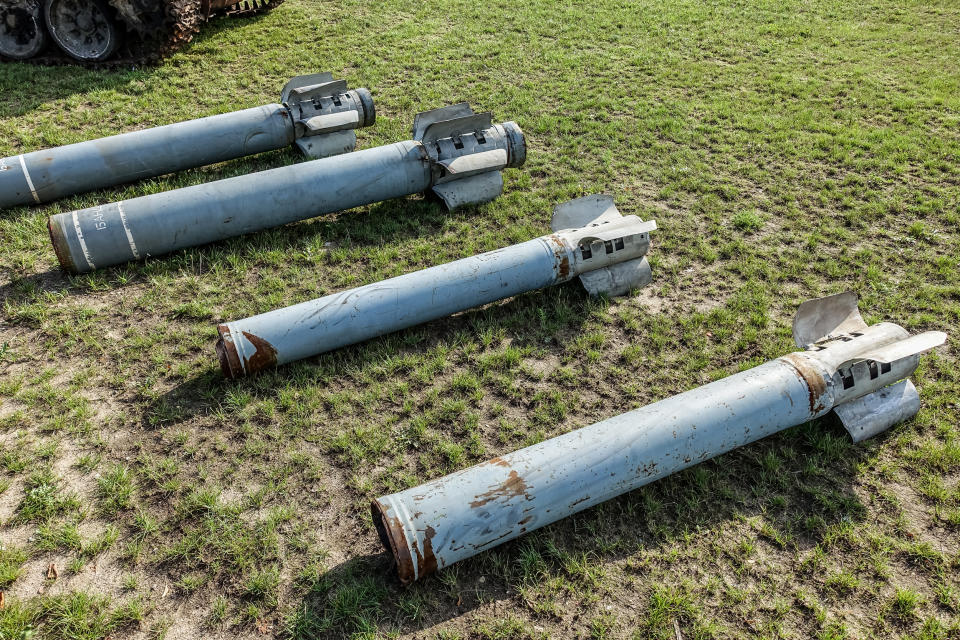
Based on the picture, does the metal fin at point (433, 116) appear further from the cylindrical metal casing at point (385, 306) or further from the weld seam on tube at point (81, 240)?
the weld seam on tube at point (81, 240)

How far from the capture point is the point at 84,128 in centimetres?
741

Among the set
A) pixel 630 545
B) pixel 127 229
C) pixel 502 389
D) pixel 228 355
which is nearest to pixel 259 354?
pixel 228 355

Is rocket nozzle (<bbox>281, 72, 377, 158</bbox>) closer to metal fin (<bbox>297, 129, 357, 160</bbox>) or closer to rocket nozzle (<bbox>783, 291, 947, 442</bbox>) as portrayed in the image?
metal fin (<bbox>297, 129, 357, 160</bbox>)

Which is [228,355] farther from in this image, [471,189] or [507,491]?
[471,189]

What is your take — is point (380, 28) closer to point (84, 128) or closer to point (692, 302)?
point (84, 128)

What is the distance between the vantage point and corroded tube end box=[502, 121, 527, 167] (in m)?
6.50

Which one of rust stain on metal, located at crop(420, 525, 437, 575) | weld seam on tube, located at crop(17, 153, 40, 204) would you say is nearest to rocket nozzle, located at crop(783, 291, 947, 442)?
rust stain on metal, located at crop(420, 525, 437, 575)

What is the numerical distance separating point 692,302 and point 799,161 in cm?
301

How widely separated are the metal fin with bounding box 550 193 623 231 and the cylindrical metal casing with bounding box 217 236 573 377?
284 millimetres

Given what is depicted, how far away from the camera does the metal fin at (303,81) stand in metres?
7.06

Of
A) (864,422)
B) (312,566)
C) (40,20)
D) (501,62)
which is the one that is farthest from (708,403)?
(40,20)

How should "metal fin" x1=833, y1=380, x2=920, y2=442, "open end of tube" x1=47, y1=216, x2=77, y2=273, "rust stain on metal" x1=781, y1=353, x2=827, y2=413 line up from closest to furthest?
"rust stain on metal" x1=781, y1=353, x2=827, y2=413 < "metal fin" x1=833, y1=380, x2=920, y2=442 < "open end of tube" x1=47, y1=216, x2=77, y2=273

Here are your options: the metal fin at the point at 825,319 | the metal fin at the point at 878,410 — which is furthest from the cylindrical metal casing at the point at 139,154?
the metal fin at the point at 878,410

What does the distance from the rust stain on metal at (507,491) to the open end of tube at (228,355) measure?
2041mm
